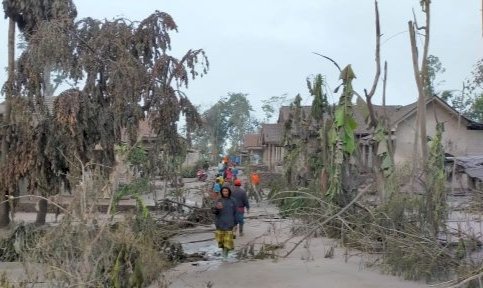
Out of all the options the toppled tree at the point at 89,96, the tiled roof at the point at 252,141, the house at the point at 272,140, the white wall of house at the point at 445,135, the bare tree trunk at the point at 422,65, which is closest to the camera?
the toppled tree at the point at 89,96

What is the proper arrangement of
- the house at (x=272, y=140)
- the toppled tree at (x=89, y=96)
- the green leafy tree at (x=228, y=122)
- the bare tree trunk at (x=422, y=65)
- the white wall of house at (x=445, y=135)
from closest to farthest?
the toppled tree at (x=89, y=96)
the bare tree trunk at (x=422, y=65)
the white wall of house at (x=445, y=135)
the house at (x=272, y=140)
the green leafy tree at (x=228, y=122)

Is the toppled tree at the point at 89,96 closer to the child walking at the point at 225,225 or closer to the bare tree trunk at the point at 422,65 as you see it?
the child walking at the point at 225,225

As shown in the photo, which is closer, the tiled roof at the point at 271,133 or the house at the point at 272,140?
the tiled roof at the point at 271,133

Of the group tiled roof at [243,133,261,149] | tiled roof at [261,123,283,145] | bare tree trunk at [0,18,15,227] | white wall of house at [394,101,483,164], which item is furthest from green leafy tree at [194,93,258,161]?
bare tree trunk at [0,18,15,227]

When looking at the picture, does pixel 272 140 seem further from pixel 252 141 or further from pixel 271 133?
pixel 252 141

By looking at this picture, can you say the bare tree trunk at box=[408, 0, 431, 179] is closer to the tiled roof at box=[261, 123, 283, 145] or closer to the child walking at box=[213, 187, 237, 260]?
the child walking at box=[213, 187, 237, 260]

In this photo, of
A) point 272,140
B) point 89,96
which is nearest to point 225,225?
point 89,96

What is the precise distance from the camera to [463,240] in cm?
1009

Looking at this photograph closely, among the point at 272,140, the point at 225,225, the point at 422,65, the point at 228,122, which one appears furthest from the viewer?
the point at 228,122

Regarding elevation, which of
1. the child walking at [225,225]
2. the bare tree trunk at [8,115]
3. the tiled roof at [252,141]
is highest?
the tiled roof at [252,141]

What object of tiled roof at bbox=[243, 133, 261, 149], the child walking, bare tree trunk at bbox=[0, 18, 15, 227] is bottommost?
the child walking

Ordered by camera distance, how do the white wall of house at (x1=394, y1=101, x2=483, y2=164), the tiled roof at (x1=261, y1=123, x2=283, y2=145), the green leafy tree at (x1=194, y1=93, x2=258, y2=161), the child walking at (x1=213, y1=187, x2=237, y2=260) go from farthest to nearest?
the green leafy tree at (x1=194, y1=93, x2=258, y2=161) → the tiled roof at (x1=261, y1=123, x2=283, y2=145) → the white wall of house at (x1=394, y1=101, x2=483, y2=164) → the child walking at (x1=213, y1=187, x2=237, y2=260)

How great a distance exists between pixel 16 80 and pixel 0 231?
389cm

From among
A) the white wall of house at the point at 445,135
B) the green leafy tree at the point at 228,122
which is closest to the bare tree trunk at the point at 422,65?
the white wall of house at the point at 445,135
